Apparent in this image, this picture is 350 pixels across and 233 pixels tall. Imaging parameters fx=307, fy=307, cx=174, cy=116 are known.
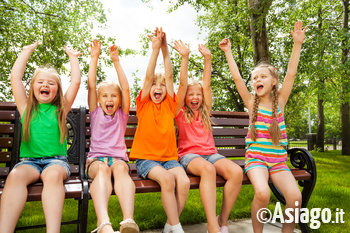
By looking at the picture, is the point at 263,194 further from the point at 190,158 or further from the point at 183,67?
the point at 183,67

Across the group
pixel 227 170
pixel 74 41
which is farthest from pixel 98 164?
pixel 74 41

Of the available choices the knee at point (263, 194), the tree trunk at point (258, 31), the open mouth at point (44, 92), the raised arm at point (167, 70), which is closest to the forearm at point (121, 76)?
the raised arm at point (167, 70)

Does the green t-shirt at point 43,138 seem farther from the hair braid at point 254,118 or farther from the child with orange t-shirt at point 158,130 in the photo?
the hair braid at point 254,118

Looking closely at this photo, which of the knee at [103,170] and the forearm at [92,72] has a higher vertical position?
the forearm at [92,72]

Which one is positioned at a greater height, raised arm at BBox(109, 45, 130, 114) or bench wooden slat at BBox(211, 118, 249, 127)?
raised arm at BBox(109, 45, 130, 114)

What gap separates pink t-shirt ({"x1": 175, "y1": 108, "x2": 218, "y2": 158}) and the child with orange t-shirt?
161 mm

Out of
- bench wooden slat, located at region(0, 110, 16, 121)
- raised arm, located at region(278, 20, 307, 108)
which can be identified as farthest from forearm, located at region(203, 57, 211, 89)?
bench wooden slat, located at region(0, 110, 16, 121)

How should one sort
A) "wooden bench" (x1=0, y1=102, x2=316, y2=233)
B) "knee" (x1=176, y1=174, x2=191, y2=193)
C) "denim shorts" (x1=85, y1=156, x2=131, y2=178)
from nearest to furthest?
"wooden bench" (x1=0, y1=102, x2=316, y2=233) → "knee" (x1=176, y1=174, x2=191, y2=193) → "denim shorts" (x1=85, y1=156, x2=131, y2=178)

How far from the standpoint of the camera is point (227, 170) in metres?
2.71

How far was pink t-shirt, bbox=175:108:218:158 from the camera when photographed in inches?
123

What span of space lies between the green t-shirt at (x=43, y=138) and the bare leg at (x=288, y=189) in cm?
194

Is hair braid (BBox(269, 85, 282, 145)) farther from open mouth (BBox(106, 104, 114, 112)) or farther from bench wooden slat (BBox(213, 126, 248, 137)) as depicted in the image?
open mouth (BBox(106, 104, 114, 112))

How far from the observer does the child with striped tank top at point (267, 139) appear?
2639mm

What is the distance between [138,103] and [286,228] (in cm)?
180
